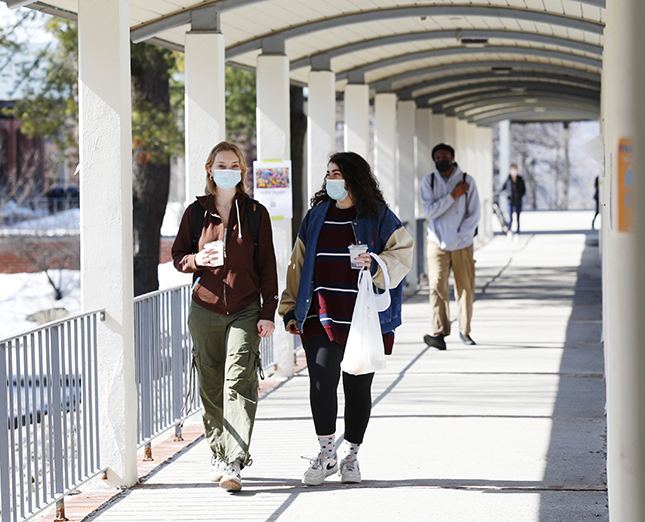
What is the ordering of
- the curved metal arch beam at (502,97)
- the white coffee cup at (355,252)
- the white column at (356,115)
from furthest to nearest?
the curved metal arch beam at (502,97) < the white column at (356,115) < the white coffee cup at (355,252)

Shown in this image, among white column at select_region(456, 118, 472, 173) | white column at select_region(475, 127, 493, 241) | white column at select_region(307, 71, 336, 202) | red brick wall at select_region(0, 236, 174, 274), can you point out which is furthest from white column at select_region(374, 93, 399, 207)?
white column at select_region(475, 127, 493, 241)

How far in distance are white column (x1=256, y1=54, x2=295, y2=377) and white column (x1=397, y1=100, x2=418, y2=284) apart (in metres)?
7.53

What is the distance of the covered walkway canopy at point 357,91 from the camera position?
9.15 ft

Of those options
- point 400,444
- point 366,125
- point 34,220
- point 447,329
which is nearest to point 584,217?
point 34,220

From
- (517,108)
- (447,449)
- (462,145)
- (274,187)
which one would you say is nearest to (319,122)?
(274,187)

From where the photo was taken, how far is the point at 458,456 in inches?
249

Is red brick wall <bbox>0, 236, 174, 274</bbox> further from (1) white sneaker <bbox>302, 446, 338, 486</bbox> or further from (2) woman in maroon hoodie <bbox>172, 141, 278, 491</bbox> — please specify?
(1) white sneaker <bbox>302, 446, 338, 486</bbox>

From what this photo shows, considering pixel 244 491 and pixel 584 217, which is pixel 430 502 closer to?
pixel 244 491

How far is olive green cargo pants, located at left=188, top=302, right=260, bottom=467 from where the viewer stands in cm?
552

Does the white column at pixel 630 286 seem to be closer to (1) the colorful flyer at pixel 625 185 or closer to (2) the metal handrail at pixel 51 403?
(1) the colorful flyer at pixel 625 185

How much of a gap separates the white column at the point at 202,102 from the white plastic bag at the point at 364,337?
2.79 meters

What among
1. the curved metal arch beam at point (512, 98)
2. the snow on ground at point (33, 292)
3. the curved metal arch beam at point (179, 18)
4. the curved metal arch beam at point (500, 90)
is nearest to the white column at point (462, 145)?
the curved metal arch beam at point (512, 98)

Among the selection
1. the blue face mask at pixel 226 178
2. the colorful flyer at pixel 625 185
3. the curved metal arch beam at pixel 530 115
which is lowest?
the colorful flyer at pixel 625 185

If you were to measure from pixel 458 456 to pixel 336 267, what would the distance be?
155 centimetres
